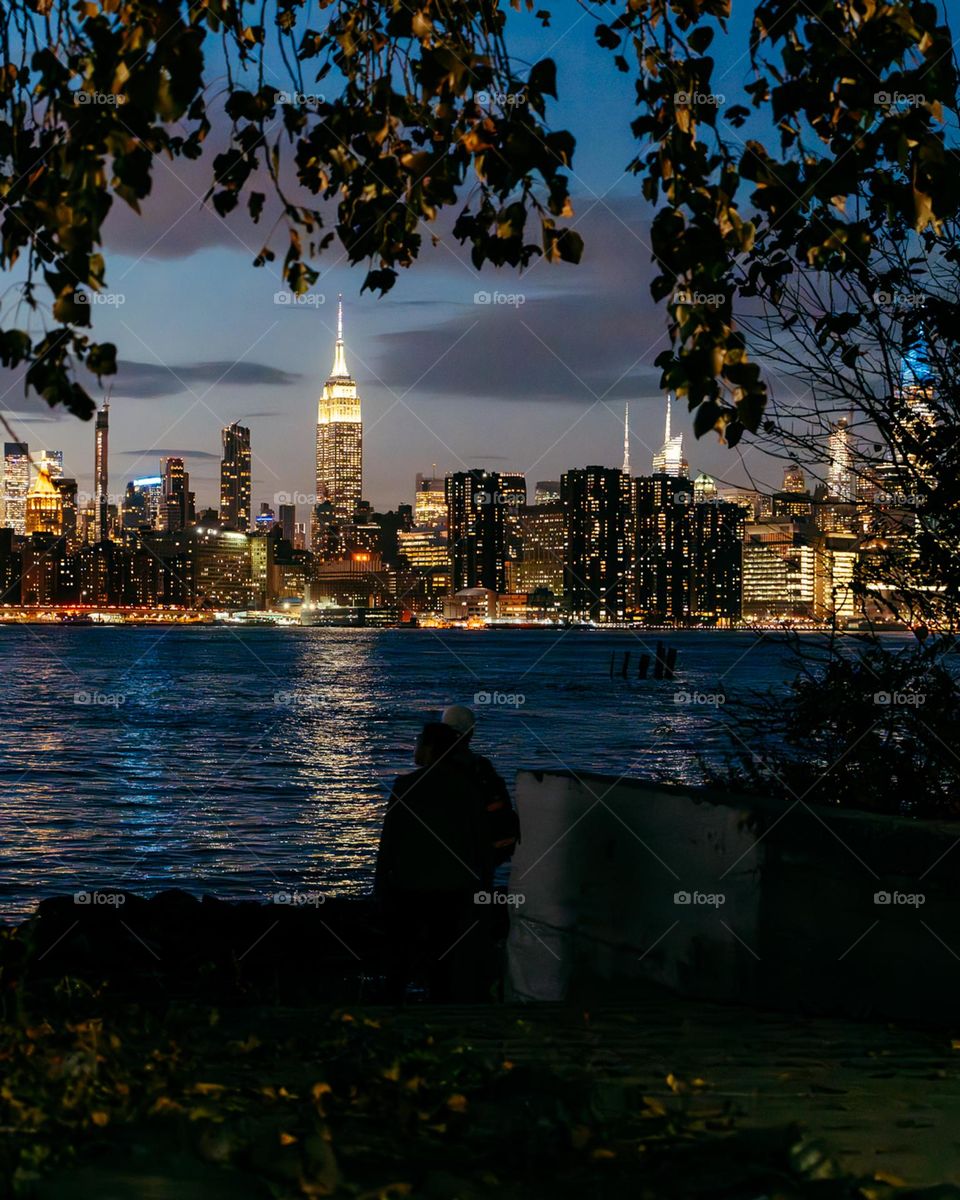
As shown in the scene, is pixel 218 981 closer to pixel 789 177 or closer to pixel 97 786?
pixel 789 177

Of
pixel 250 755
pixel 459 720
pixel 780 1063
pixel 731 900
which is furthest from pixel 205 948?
pixel 250 755

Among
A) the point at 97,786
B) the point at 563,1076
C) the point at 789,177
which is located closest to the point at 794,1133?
the point at 563,1076

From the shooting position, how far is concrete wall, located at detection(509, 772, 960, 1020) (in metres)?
6.10

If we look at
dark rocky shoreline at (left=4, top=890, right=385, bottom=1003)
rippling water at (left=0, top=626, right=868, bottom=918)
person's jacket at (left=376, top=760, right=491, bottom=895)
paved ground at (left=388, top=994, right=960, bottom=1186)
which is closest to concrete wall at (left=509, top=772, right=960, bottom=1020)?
paved ground at (left=388, top=994, right=960, bottom=1186)

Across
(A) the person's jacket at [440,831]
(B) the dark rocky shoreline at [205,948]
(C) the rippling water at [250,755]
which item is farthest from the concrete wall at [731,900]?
(C) the rippling water at [250,755]

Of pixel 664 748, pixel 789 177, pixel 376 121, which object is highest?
pixel 376 121

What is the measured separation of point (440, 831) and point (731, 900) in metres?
2.08

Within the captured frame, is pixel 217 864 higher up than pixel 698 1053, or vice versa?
pixel 698 1053

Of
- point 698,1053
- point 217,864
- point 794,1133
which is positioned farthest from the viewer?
point 217,864

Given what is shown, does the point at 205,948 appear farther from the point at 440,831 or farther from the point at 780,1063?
the point at 780,1063

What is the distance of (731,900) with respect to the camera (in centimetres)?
652

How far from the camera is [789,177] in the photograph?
502cm

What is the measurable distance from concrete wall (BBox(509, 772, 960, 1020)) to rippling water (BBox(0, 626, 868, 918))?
2699mm

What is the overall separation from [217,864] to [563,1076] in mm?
16852
